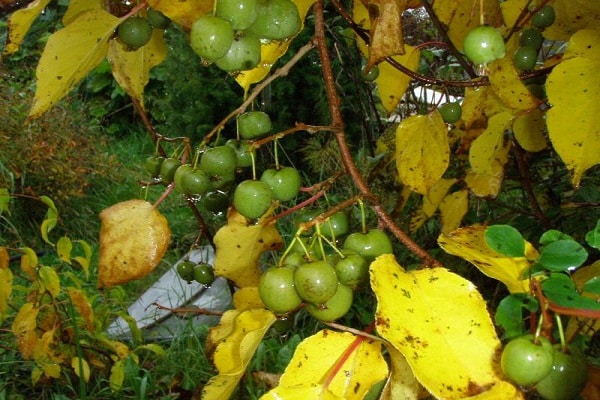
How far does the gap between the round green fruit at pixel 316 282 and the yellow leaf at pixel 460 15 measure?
0.49 meters

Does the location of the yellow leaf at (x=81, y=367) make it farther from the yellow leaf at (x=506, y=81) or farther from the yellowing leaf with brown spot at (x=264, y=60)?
the yellow leaf at (x=506, y=81)

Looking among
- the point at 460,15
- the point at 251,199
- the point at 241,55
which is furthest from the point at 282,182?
the point at 460,15

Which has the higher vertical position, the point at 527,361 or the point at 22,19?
the point at 22,19

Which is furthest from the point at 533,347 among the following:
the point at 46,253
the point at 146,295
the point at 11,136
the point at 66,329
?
the point at 11,136

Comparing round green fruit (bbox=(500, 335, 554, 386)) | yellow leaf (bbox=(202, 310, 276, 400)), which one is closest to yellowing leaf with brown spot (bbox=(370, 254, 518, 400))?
round green fruit (bbox=(500, 335, 554, 386))

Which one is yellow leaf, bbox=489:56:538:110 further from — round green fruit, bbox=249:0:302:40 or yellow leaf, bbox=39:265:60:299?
yellow leaf, bbox=39:265:60:299

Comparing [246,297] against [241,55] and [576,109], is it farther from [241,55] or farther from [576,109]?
[576,109]

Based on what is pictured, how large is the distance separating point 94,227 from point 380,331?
3407 millimetres

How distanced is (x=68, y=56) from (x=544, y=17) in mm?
585

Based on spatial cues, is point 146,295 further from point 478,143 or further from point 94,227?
point 478,143

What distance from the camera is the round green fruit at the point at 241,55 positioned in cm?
61

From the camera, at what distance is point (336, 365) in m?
0.55

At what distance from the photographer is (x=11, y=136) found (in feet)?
12.3

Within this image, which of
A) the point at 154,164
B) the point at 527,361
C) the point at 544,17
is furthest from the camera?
the point at 154,164
